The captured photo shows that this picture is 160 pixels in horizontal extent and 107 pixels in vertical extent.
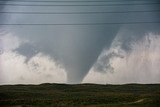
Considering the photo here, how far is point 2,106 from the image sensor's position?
8844cm

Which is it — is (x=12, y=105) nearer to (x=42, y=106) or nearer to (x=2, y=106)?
(x=2, y=106)

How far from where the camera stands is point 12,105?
301 feet

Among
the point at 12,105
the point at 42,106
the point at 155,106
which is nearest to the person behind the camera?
the point at 155,106

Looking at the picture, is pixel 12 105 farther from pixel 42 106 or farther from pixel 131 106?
pixel 131 106

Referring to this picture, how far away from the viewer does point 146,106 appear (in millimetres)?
72562

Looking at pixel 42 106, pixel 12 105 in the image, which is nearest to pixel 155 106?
pixel 42 106

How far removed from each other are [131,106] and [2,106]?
37.5 m

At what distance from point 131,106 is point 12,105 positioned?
37.0m

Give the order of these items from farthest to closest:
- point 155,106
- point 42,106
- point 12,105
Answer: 1. point 12,105
2. point 42,106
3. point 155,106

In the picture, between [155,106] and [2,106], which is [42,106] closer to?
[2,106]

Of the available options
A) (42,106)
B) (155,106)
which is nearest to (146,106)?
(155,106)

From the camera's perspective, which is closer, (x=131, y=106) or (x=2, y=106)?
(x=131, y=106)

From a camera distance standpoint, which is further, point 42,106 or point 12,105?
point 12,105

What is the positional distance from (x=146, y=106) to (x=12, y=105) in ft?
132
